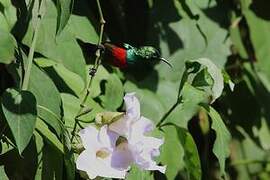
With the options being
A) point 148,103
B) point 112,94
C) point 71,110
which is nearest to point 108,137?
point 71,110

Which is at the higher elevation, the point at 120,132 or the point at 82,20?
the point at 82,20

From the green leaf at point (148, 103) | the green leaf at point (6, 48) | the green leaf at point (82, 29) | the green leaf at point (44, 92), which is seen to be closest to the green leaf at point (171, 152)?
the green leaf at point (148, 103)

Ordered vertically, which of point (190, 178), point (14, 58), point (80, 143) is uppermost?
point (14, 58)

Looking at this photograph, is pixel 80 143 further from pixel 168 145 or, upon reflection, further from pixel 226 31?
pixel 226 31

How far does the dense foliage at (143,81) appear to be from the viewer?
120 cm

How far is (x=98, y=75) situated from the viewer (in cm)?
155

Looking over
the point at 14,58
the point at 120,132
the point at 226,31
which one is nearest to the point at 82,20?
the point at 14,58

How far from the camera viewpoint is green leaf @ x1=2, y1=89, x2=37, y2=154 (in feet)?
3.54

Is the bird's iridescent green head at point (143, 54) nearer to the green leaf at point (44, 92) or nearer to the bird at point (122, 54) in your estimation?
the bird at point (122, 54)

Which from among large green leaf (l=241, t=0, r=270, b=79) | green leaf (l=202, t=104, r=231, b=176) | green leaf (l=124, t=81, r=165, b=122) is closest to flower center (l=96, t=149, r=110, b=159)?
green leaf (l=202, t=104, r=231, b=176)

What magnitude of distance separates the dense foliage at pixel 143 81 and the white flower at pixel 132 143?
0.07m

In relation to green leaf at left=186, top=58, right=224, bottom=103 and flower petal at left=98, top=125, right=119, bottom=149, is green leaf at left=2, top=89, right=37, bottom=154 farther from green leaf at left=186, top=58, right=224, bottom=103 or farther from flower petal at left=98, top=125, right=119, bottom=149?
green leaf at left=186, top=58, right=224, bottom=103

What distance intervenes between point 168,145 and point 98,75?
185 millimetres

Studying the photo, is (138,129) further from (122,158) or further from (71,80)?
(71,80)
